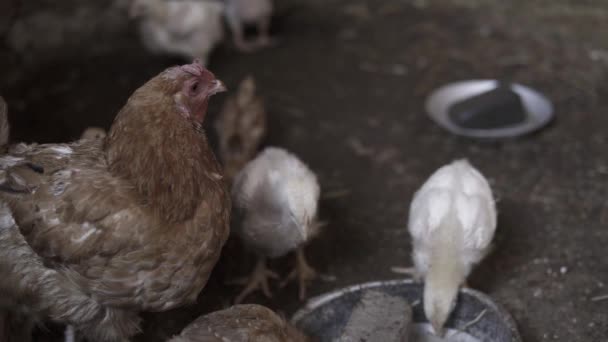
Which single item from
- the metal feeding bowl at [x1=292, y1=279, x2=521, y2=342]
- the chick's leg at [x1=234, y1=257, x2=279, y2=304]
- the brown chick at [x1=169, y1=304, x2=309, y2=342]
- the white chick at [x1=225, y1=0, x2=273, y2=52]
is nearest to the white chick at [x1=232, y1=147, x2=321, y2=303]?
the chick's leg at [x1=234, y1=257, x2=279, y2=304]

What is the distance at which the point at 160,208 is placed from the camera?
2.13 meters

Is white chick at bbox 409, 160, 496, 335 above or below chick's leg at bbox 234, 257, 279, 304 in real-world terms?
above

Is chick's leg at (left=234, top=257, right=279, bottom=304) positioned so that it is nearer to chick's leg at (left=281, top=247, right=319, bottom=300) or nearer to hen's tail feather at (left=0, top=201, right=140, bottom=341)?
chick's leg at (left=281, top=247, right=319, bottom=300)

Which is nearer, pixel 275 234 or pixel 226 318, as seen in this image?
pixel 226 318

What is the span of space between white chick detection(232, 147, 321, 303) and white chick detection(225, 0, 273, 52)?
2599 millimetres

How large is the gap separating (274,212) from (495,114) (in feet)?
5.99

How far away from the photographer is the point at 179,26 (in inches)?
193

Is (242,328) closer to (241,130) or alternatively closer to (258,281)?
(258,281)

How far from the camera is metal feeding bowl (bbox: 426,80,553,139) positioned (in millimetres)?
3969

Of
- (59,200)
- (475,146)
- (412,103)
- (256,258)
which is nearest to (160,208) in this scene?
(59,200)

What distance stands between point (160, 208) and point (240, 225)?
848mm

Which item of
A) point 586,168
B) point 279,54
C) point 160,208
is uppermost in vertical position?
point 160,208

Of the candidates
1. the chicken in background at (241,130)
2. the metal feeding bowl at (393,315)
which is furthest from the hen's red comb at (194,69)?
the chicken in background at (241,130)

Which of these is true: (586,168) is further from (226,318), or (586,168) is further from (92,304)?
(92,304)
